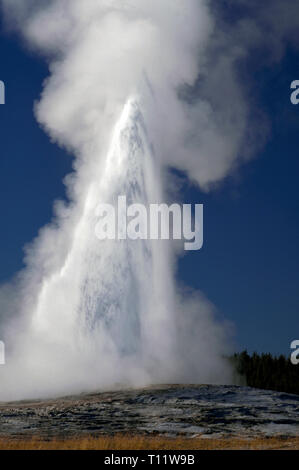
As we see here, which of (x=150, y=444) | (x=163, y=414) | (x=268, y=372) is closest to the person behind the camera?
(x=150, y=444)

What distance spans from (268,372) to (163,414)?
7255cm

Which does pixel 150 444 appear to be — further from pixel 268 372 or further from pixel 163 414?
pixel 268 372

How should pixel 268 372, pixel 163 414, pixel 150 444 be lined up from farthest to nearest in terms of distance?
pixel 268 372, pixel 163 414, pixel 150 444

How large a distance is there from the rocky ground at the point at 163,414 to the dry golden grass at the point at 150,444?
6.29 feet

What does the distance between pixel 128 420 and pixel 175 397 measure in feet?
18.3

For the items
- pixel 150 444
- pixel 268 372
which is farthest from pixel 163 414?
pixel 268 372

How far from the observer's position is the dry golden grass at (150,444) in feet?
66.1

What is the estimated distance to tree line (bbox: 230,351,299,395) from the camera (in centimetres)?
9438

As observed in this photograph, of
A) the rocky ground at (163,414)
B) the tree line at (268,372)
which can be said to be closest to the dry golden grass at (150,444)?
the rocky ground at (163,414)

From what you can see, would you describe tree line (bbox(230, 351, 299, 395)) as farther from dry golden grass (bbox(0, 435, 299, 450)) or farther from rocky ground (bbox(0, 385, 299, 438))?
dry golden grass (bbox(0, 435, 299, 450))

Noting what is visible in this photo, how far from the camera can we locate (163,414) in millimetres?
30016

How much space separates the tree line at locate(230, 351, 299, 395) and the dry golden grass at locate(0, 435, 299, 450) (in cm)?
7107

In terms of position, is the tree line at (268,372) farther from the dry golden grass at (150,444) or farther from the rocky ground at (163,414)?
the dry golden grass at (150,444)
